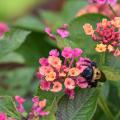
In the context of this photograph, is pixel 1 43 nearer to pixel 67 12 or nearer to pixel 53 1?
pixel 67 12

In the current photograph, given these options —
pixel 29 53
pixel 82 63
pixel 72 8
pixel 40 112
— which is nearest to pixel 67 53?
pixel 82 63

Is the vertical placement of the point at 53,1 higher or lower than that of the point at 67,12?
higher

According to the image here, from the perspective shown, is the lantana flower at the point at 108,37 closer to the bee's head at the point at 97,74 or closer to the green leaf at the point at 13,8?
the bee's head at the point at 97,74

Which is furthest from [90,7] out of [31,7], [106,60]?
[31,7]

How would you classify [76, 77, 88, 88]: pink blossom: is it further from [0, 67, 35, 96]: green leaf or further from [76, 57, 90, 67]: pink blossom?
[0, 67, 35, 96]: green leaf

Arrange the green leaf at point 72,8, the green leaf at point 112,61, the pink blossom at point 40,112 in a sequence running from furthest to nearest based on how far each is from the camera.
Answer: the green leaf at point 72,8 → the green leaf at point 112,61 → the pink blossom at point 40,112

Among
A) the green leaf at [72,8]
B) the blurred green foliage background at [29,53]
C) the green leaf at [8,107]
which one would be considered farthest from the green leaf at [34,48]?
the green leaf at [8,107]

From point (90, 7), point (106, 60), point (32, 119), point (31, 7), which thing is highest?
point (31, 7)
